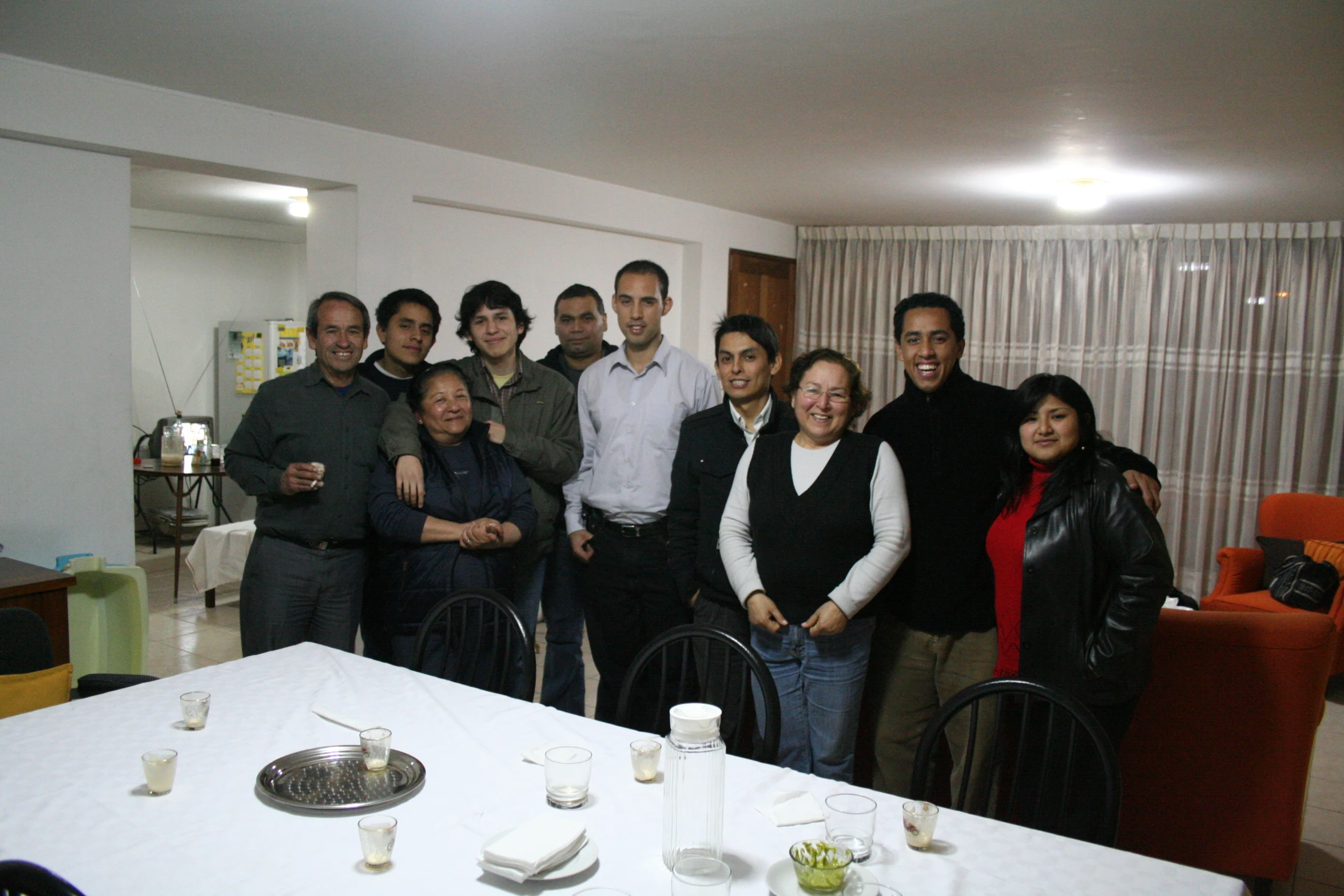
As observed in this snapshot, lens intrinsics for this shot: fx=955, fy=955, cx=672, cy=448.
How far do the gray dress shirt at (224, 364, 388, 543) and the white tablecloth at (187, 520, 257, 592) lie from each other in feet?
8.82

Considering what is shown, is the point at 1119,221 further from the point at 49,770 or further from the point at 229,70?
the point at 49,770

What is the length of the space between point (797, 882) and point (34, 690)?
193 centimetres

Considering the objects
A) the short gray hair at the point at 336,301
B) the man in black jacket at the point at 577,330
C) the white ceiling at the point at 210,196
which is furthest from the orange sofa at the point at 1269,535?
the white ceiling at the point at 210,196

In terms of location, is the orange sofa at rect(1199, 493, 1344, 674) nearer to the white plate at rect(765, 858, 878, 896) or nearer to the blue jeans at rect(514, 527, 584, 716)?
the blue jeans at rect(514, 527, 584, 716)

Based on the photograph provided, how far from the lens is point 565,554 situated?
354 cm

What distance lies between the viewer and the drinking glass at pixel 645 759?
1799 mm

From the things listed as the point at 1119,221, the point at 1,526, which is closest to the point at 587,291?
the point at 1,526

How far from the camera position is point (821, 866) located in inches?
54.1

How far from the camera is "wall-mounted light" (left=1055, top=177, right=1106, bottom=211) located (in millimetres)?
5023

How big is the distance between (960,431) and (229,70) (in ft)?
9.28

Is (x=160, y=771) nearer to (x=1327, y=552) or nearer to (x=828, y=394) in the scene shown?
(x=828, y=394)

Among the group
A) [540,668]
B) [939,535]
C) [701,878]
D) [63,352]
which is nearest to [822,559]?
[939,535]

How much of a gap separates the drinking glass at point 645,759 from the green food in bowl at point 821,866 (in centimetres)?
44

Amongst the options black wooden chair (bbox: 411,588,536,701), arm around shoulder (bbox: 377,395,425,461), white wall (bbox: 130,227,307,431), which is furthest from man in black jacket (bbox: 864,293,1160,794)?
white wall (bbox: 130,227,307,431)
